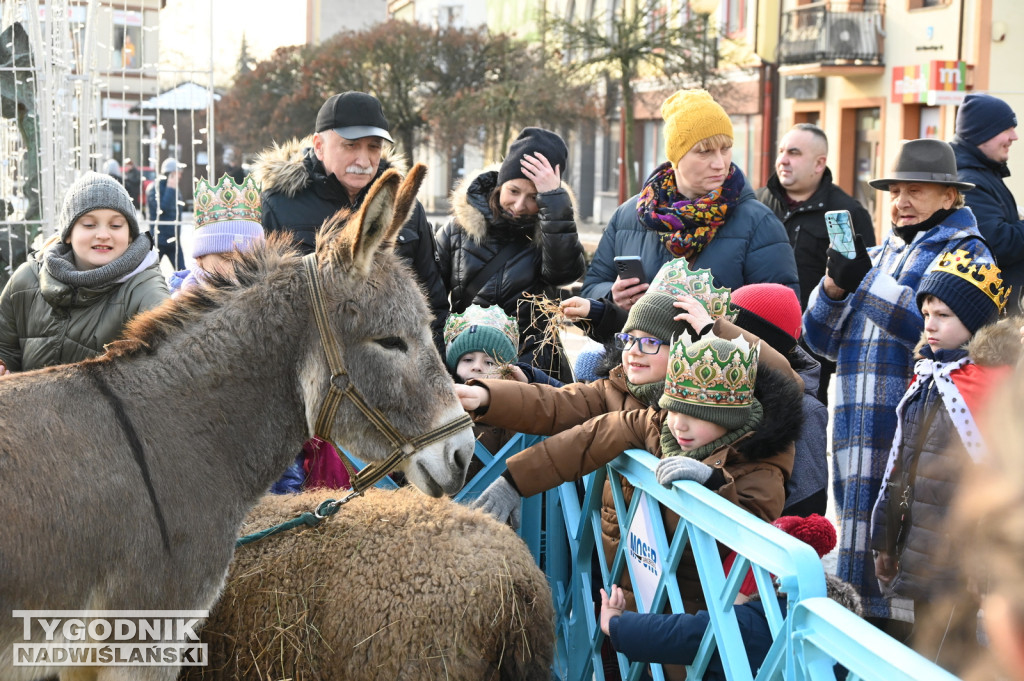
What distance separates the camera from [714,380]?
3215 millimetres

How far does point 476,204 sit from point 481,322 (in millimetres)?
1075

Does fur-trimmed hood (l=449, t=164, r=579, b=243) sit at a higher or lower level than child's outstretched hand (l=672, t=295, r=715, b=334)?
higher

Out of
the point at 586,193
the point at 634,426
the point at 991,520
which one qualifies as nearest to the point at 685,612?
the point at 634,426

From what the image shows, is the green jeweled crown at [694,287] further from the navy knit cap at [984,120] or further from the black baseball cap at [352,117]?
the navy knit cap at [984,120]

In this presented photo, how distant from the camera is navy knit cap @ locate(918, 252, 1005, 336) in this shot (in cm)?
411

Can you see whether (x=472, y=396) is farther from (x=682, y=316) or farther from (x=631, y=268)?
(x=631, y=268)

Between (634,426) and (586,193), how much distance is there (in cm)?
4188

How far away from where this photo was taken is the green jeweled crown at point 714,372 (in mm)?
3205

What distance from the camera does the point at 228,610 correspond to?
316 cm

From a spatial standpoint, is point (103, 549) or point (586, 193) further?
point (586, 193)

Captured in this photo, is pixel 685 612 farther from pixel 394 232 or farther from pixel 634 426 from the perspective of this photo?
pixel 394 232

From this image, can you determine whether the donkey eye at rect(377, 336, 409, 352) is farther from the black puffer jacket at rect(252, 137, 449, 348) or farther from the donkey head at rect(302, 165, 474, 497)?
the black puffer jacket at rect(252, 137, 449, 348)

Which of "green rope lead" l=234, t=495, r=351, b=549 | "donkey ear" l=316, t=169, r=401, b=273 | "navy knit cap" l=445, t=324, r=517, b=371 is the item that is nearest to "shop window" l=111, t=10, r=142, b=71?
"navy knit cap" l=445, t=324, r=517, b=371

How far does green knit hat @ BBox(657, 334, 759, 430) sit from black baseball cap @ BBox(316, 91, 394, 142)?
7.33ft
